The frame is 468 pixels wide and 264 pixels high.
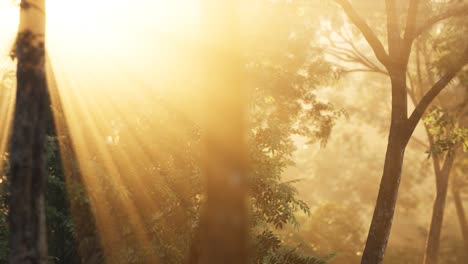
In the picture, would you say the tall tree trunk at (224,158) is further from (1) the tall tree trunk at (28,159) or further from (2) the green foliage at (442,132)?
(2) the green foliage at (442,132)

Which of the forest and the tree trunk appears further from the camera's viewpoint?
the tree trunk

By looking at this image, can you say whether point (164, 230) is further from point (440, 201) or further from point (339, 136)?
point (339, 136)

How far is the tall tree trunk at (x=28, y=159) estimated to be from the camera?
253 inches

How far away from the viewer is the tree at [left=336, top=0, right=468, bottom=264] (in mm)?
12758

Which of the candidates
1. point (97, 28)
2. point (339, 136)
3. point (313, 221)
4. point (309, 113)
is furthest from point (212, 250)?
point (339, 136)

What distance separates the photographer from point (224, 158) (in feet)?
18.4

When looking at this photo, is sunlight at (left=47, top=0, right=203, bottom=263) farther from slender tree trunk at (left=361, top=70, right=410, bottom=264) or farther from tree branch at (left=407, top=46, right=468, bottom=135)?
tree branch at (left=407, top=46, right=468, bottom=135)

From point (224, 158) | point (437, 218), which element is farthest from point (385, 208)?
point (437, 218)

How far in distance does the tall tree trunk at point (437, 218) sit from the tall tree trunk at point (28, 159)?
64.2 feet

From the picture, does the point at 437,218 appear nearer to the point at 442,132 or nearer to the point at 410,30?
the point at 442,132

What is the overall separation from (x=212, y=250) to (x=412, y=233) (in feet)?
152

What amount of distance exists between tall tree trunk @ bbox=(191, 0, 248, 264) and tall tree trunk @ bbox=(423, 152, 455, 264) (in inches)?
750

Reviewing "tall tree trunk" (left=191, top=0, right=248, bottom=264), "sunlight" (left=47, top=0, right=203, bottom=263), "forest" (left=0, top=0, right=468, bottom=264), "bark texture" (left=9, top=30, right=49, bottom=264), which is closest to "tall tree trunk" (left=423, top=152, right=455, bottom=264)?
"forest" (left=0, top=0, right=468, bottom=264)

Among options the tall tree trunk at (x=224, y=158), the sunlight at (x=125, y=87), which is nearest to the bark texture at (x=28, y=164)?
the tall tree trunk at (x=224, y=158)
